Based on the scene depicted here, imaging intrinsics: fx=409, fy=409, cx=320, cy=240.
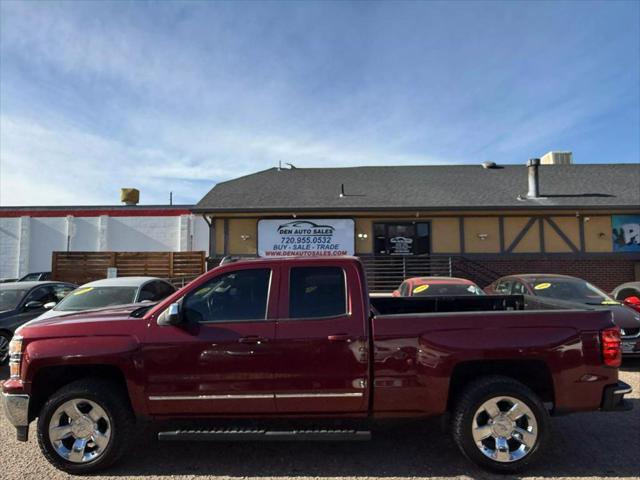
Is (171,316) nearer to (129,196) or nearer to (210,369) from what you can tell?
(210,369)

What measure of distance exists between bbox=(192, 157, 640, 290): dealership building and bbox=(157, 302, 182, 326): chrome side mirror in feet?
40.5

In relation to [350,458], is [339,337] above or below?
above

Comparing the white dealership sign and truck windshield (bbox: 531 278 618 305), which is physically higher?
the white dealership sign

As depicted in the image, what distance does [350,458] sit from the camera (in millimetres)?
3707

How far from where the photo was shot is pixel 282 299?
12.0 feet

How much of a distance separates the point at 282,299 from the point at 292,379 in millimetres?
684

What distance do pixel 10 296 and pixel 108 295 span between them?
2326 millimetres

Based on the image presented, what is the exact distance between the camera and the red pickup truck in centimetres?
344

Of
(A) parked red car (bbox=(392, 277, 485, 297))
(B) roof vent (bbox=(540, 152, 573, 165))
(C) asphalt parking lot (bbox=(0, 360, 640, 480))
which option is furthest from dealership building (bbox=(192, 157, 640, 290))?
(C) asphalt parking lot (bbox=(0, 360, 640, 480))

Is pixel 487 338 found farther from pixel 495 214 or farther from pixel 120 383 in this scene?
pixel 495 214

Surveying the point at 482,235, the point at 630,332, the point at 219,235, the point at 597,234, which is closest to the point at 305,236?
the point at 219,235

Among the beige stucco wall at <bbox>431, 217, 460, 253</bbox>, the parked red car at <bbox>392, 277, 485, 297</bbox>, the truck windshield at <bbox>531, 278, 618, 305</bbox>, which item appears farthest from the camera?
the beige stucco wall at <bbox>431, 217, 460, 253</bbox>

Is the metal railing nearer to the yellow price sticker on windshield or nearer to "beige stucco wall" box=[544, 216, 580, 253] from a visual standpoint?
"beige stucco wall" box=[544, 216, 580, 253]

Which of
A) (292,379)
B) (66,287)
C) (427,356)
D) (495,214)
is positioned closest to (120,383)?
(292,379)
